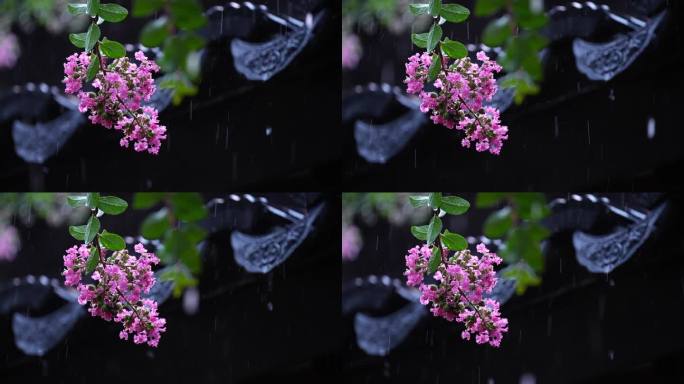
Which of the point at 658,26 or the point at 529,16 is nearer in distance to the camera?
the point at 529,16

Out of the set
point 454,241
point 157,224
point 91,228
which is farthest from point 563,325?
point 157,224

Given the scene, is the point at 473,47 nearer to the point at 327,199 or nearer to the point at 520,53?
the point at 327,199

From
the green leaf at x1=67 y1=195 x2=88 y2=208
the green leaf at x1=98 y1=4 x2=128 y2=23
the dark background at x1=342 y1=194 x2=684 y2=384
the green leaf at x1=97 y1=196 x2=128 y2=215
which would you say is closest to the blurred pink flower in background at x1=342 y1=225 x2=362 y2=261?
the dark background at x1=342 y1=194 x2=684 y2=384

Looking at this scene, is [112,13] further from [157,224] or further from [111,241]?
[157,224]

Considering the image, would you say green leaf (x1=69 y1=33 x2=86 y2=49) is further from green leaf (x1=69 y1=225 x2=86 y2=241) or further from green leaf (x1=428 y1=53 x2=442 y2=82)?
green leaf (x1=428 y1=53 x2=442 y2=82)

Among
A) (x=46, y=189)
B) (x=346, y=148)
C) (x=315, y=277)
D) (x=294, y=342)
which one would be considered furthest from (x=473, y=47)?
(x=46, y=189)
